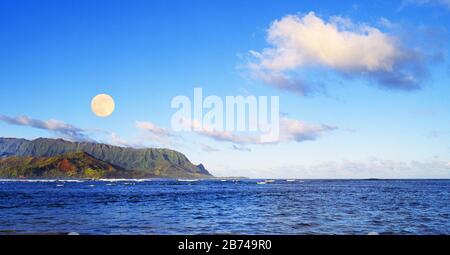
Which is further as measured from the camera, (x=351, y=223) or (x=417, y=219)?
(x=417, y=219)

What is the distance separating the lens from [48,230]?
2248 cm

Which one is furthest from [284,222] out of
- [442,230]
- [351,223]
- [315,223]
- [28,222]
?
[28,222]

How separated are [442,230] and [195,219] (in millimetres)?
16716
